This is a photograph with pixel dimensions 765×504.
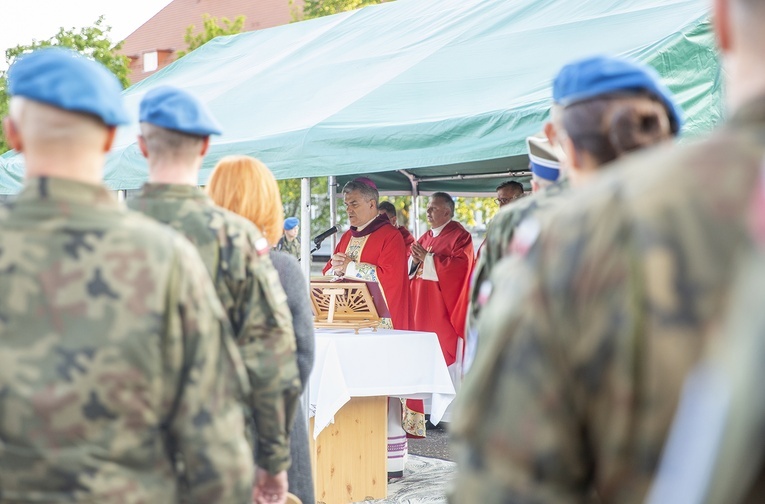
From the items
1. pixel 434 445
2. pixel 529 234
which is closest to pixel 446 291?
pixel 434 445

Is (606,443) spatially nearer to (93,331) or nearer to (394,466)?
(93,331)

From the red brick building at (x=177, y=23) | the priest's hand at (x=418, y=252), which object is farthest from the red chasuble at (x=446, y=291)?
the red brick building at (x=177, y=23)

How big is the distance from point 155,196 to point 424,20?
19.3 feet

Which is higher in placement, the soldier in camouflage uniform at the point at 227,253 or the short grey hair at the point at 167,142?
the short grey hair at the point at 167,142

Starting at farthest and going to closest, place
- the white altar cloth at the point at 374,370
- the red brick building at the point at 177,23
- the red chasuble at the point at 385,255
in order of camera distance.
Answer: the red brick building at the point at 177,23
the red chasuble at the point at 385,255
the white altar cloth at the point at 374,370

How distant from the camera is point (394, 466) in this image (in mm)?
7086

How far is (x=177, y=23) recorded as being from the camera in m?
51.6

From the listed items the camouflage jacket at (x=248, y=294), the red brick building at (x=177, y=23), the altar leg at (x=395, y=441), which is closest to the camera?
the camouflage jacket at (x=248, y=294)

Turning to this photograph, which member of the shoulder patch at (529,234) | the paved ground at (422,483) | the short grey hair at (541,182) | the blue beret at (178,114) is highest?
the blue beret at (178,114)

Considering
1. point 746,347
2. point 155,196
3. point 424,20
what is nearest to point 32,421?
point 155,196

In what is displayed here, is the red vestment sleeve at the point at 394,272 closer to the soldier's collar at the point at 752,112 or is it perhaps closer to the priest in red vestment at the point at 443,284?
the priest in red vestment at the point at 443,284

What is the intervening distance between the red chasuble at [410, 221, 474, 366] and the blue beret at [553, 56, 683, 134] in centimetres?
663

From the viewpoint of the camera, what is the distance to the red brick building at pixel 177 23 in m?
48.3

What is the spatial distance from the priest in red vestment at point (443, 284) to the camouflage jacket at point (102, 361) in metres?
6.75
